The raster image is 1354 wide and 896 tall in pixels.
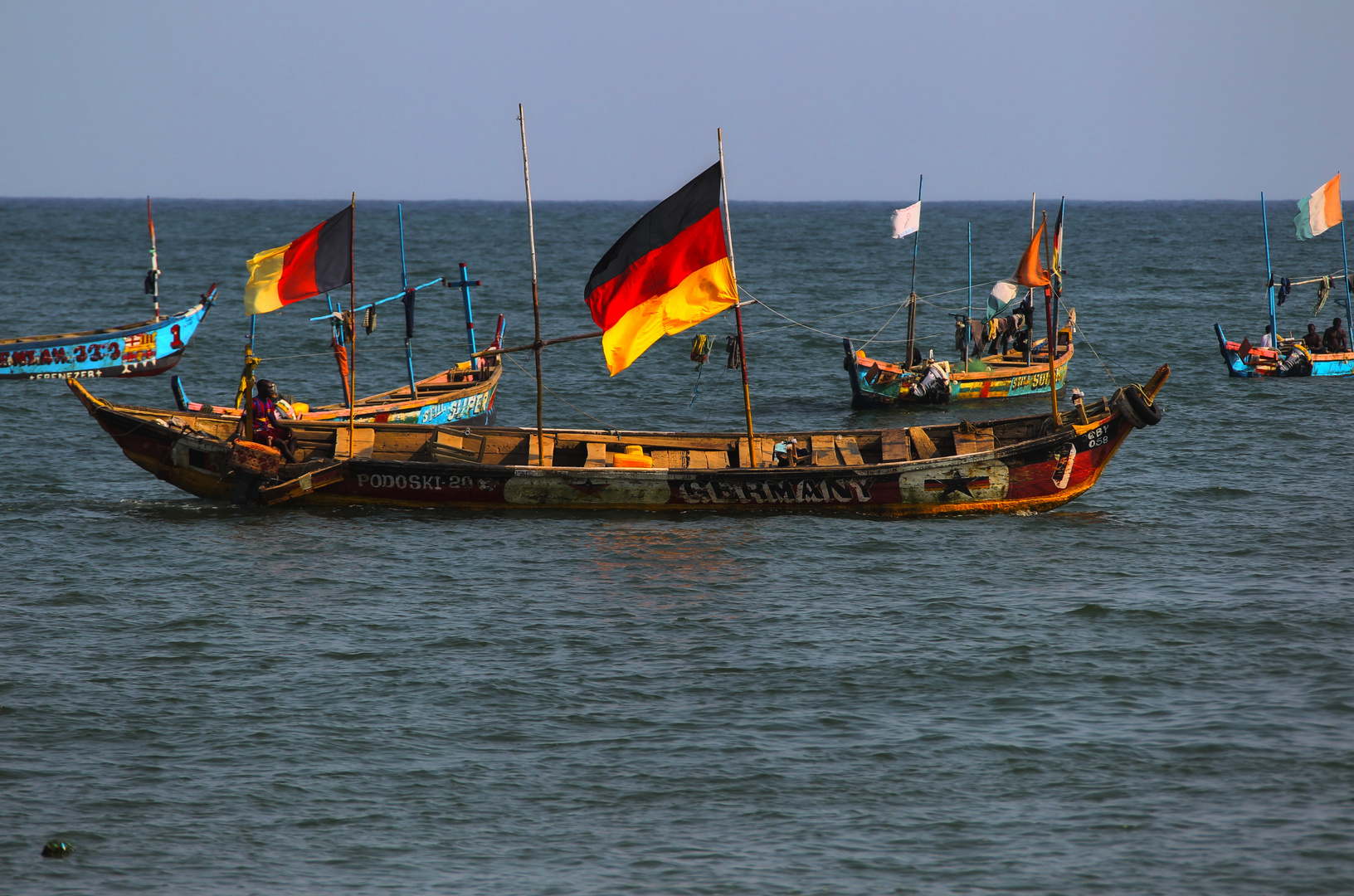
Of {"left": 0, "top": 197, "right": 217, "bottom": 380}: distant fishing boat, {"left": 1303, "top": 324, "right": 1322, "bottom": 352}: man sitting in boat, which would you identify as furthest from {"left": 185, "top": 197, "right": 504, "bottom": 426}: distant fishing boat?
{"left": 1303, "top": 324, "right": 1322, "bottom": 352}: man sitting in boat

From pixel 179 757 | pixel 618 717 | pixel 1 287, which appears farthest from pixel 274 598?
pixel 1 287

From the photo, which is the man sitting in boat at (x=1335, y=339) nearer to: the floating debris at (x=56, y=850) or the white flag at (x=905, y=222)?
the white flag at (x=905, y=222)

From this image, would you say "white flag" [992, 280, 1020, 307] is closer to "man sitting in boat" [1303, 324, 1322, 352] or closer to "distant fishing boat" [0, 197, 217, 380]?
"man sitting in boat" [1303, 324, 1322, 352]

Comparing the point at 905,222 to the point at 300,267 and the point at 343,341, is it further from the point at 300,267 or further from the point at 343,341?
the point at 300,267

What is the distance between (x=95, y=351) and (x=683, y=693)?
18.8 metres

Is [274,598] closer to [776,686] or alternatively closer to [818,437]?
[776,686]

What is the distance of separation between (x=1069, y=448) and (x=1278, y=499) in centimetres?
497

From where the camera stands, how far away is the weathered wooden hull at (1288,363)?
122 feet

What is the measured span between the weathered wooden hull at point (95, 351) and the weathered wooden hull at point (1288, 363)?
2832 cm

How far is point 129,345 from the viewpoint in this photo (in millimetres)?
27812

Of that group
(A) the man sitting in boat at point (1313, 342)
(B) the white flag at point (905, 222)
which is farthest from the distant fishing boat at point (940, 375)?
(A) the man sitting in boat at point (1313, 342)

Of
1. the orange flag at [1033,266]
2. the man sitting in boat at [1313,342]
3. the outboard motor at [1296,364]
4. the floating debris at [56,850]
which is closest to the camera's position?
the floating debris at [56,850]

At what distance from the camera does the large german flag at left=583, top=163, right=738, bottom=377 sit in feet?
65.0

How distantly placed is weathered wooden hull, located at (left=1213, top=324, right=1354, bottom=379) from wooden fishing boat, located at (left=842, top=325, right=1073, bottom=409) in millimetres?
6020
